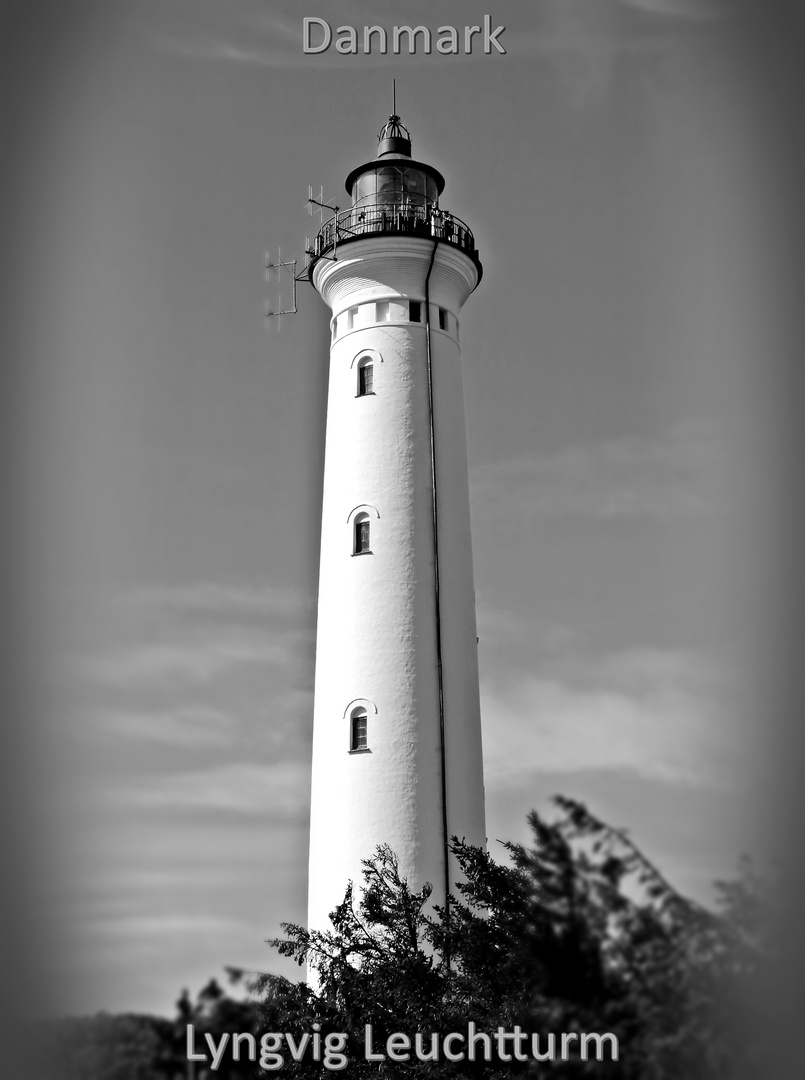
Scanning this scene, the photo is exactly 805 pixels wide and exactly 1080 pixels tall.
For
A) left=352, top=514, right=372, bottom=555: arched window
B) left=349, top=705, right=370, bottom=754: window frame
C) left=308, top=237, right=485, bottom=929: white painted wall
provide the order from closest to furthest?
left=308, top=237, right=485, bottom=929: white painted wall < left=349, top=705, right=370, bottom=754: window frame < left=352, top=514, right=372, bottom=555: arched window

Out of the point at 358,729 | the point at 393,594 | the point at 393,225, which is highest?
the point at 393,225

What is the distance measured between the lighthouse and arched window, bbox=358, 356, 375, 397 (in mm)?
37

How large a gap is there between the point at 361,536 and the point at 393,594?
6.14ft

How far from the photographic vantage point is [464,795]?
30.4 meters

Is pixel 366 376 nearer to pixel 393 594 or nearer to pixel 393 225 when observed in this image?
pixel 393 225

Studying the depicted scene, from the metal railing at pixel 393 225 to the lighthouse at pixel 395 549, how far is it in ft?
0.15

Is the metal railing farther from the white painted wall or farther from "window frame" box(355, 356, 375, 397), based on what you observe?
"window frame" box(355, 356, 375, 397)

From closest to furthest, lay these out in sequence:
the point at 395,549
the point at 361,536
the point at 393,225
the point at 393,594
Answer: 1. the point at 393,594
2. the point at 395,549
3. the point at 361,536
4. the point at 393,225

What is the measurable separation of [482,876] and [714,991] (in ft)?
38.3

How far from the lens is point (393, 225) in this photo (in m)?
33.8

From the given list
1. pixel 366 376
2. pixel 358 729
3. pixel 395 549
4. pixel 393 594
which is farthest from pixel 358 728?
pixel 366 376

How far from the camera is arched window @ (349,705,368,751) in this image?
30.6 meters

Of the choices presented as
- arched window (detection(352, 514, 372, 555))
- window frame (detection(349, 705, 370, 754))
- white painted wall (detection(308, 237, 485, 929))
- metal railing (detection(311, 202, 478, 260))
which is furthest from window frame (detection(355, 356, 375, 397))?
window frame (detection(349, 705, 370, 754))

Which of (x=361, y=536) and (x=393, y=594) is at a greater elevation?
(x=361, y=536)
